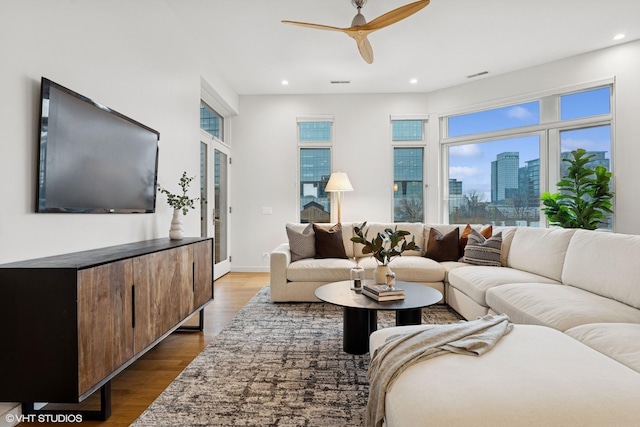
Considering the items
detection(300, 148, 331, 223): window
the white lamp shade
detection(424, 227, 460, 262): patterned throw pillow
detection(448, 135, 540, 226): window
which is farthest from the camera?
detection(300, 148, 331, 223): window

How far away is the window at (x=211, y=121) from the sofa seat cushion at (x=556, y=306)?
13.0 ft

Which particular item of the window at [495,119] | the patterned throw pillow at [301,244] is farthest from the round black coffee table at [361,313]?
the window at [495,119]

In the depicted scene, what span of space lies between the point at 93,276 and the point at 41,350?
36cm

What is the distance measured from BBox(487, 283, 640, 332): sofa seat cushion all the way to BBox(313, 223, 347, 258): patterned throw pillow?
1.84 metres

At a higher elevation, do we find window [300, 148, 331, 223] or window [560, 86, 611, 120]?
window [560, 86, 611, 120]

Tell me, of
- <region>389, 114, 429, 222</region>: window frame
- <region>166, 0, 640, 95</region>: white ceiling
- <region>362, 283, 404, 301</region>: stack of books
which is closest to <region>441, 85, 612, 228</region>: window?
<region>389, 114, 429, 222</region>: window frame

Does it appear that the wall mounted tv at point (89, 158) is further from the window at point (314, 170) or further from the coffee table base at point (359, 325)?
the window at point (314, 170)

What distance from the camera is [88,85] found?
2.14m

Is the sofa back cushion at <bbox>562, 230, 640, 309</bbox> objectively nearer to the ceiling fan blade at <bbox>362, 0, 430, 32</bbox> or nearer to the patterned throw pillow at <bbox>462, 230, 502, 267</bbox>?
the patterned throw pillow at <bbox>462, 230, 502, 267</bbox>

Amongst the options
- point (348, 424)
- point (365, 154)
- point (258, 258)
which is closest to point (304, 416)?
point (348, 424)

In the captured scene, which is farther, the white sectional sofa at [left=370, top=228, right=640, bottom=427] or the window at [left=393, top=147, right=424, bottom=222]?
the window at [left=393, top=147, right=424, bottom=222]

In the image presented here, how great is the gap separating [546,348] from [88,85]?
2837 millimetres

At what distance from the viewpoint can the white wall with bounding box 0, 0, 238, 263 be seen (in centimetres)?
162

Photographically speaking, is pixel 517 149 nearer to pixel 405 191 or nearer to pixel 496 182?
pixel 496 182
